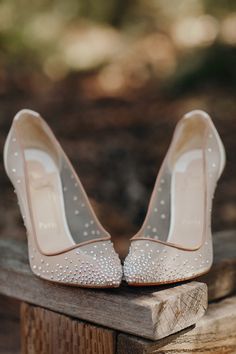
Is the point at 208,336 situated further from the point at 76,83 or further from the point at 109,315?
the point at 76,83

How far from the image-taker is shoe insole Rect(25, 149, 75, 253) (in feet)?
5.23

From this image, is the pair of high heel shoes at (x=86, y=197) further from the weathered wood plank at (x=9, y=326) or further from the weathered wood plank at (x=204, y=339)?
the weathered wood plank at (x=9, y=326)

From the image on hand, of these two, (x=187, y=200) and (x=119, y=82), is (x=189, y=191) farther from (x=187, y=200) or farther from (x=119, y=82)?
(x=119, y=82)

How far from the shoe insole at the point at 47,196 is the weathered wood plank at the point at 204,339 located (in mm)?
351

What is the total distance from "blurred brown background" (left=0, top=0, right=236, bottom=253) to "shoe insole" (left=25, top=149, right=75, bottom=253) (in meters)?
1.50

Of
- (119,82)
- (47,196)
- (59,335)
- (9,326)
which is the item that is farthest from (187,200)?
(119,82)

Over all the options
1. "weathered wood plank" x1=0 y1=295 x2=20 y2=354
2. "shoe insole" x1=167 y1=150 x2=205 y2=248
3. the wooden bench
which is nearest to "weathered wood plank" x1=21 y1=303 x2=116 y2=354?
the wooden bench

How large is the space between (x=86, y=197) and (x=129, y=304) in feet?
1.34

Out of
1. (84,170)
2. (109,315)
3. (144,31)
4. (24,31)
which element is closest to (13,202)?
(84,170)

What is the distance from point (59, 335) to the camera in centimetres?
138

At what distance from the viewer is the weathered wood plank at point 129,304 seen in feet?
3.99

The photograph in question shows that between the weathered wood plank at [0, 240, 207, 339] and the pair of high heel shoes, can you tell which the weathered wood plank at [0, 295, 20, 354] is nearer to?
the pair of high heel shoes

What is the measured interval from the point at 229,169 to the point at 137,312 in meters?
2.74

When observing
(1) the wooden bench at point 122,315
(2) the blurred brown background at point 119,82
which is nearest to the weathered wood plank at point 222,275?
(1) the wooden bench at point 122,315
